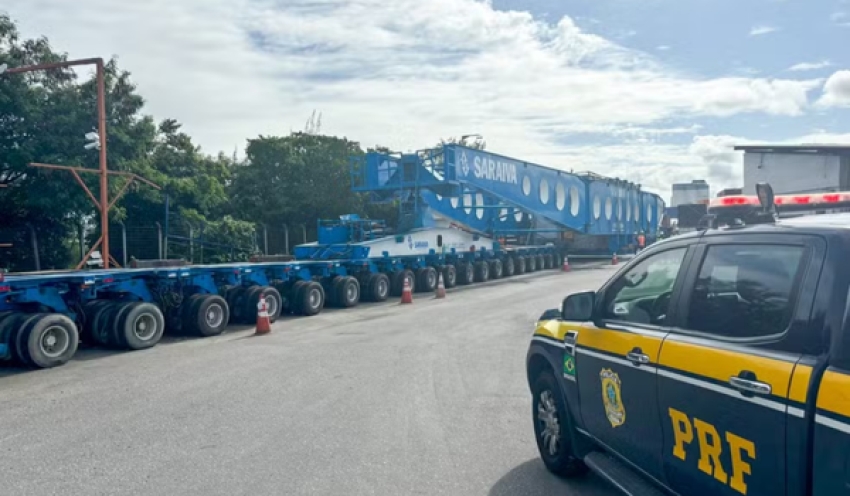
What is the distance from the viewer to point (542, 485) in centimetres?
458

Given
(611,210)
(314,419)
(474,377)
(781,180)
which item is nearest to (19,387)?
(314,419)

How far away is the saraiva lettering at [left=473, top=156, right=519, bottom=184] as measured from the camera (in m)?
23.1

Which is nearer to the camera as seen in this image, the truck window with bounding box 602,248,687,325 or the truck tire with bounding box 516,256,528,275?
the truck window with bounding box 602,248,687,325

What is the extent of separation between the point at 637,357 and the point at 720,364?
670 millimetres

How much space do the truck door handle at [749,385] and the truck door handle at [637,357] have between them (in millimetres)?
694

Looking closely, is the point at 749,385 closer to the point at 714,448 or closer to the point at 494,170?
the point at 714,448

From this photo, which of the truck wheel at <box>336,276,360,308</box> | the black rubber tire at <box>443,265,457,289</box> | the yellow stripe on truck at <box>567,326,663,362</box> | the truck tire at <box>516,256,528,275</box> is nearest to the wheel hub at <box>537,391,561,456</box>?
the yellow stripe on truck at <box>567,326,663,362</box>

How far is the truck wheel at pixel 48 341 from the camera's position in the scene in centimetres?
927

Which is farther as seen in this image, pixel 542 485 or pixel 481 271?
pixel 481 271

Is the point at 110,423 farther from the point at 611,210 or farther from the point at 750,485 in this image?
the point at 611,210

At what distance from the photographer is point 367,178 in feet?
74.8

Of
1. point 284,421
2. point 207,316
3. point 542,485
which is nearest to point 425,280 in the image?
point 207,316

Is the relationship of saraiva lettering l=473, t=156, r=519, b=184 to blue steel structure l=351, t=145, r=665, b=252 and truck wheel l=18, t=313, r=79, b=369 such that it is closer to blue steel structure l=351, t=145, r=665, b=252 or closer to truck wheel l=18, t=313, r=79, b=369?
blue steel structure l=351, t=145, r=665, b=252

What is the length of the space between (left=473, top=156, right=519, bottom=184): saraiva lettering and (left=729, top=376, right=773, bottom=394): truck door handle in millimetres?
20409
